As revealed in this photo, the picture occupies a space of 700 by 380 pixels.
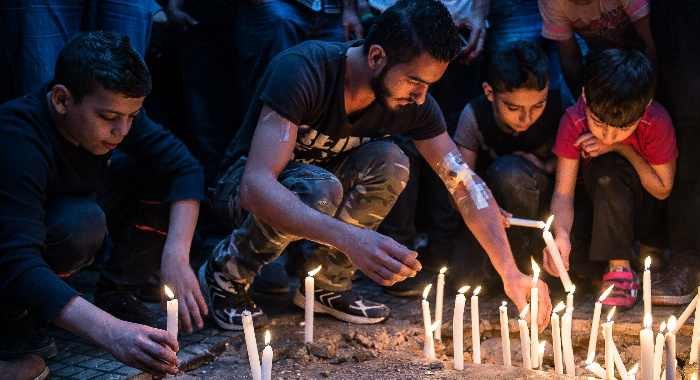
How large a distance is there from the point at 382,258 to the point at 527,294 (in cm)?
99

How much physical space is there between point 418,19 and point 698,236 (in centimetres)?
201

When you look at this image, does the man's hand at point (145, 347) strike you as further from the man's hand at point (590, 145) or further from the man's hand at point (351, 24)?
the man's hand at point (351, 24)

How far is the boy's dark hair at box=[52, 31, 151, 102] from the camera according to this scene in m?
2.95

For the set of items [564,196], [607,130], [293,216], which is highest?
[607,130]

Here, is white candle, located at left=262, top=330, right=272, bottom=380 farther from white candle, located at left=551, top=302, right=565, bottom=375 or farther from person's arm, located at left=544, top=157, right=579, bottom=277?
person's arm, located at left=544, top=157, right=579, bottom=277

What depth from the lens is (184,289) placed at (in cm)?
305

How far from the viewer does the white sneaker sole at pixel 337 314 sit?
378 centimetres

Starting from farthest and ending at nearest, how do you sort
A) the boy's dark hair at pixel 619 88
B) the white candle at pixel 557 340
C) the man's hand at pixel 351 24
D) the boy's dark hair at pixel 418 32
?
the man's hand at pixel 351 24, the boy's dark hair at pixel 619 88, the boy's dark hair at pixel 418 32, the white candle at pixel 557 340

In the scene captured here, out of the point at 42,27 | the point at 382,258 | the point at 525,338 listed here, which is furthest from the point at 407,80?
the point at 42,27

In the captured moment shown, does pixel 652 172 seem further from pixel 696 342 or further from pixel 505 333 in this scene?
pixel 505 333

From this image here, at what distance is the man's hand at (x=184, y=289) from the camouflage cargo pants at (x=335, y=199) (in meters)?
0.45

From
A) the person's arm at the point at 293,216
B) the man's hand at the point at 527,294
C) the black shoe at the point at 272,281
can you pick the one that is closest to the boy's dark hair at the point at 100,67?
the person's arm at the point at 293,216

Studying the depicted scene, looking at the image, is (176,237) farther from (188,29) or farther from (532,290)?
(188,29)

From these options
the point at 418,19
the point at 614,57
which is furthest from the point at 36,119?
the point at 614,57
